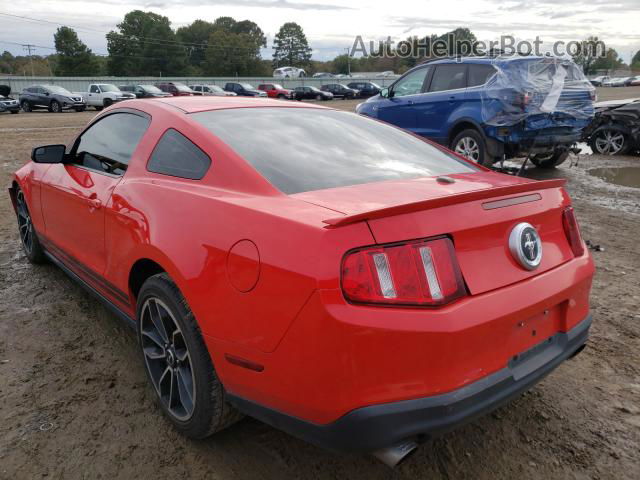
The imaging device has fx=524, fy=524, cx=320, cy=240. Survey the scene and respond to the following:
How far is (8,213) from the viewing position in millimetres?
6508

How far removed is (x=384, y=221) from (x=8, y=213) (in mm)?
6288

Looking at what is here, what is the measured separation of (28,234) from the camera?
4.59m

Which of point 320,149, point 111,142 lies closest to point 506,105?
point 320,149

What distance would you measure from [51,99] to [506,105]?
2919 centimetres

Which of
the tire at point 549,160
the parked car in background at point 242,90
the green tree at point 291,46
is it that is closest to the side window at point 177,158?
the tire at point 549,160

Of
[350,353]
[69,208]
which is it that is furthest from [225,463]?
[69,208]

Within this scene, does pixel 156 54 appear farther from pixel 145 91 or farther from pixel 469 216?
pixel 469 216

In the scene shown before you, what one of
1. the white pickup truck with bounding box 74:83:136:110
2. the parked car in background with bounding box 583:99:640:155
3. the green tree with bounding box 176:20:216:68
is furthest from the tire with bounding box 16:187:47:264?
the green tree with bounding box 176:20:216:68

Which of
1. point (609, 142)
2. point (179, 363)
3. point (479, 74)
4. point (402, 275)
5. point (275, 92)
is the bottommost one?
point (275, 92)

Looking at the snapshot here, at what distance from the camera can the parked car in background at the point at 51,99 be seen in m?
29.7

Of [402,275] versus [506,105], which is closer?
[402,275]

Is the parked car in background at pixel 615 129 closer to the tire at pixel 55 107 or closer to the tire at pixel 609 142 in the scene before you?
the tire at pixel 609 142

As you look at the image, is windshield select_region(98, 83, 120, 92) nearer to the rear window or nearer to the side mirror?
the side mirror

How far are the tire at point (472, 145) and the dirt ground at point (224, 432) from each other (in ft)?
15.2
